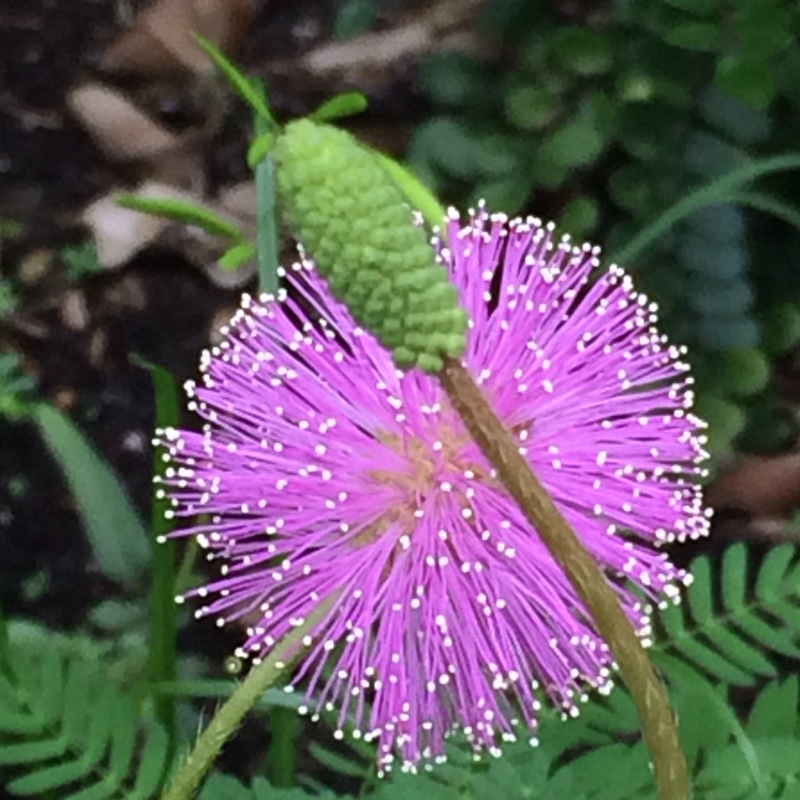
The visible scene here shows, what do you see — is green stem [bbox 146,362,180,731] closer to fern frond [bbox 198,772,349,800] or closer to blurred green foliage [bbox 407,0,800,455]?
fern frond [bbox 198,772,349,800]

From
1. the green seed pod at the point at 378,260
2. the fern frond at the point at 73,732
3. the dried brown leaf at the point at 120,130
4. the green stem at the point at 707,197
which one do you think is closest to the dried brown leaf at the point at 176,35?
the dried brown leaf at the point at 120,130

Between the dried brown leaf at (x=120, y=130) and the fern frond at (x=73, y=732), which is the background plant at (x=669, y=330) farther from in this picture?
the dried brown leaf at (x=120, y=130)

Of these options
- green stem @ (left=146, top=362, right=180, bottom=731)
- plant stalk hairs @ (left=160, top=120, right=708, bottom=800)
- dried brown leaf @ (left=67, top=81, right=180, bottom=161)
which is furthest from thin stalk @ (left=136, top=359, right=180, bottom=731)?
dried brown leaf @ (left=67, top=81, right=180, bottom=161)

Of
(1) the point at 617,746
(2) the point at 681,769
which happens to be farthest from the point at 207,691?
(2) the point at 681,769

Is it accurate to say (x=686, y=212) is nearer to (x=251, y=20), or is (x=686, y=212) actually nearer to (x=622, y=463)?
(x=622, y=463)

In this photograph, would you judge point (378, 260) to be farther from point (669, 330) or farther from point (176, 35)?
point (176, 35)

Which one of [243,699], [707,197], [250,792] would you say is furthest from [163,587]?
[707,197]
